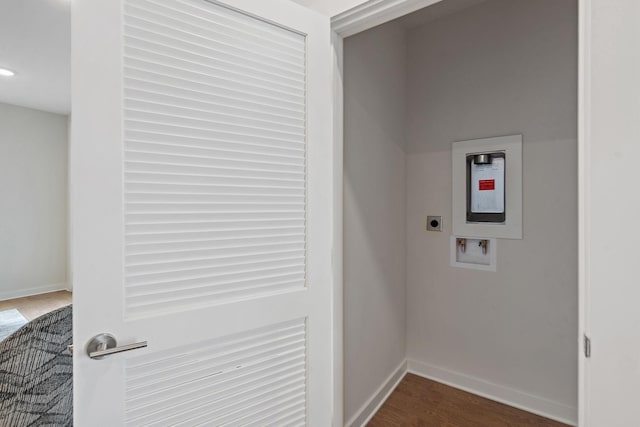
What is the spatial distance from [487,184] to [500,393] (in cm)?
144

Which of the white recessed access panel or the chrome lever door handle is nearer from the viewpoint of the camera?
the chrome lever door handle

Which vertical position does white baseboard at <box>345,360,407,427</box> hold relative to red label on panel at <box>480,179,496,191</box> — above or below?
below

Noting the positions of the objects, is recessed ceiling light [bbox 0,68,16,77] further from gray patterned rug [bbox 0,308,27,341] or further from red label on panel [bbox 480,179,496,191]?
red label on panel [bbox 480,179,496,191]

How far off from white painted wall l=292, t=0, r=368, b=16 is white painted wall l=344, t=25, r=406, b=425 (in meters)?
0.35

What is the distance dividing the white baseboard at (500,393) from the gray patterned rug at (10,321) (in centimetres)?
410

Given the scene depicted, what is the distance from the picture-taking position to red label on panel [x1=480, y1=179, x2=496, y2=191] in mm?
2264

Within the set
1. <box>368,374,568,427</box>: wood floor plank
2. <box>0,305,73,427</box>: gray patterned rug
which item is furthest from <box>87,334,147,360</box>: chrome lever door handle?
<box>368,374,568,427</box>: wood floor plank

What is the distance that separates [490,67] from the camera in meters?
2.26

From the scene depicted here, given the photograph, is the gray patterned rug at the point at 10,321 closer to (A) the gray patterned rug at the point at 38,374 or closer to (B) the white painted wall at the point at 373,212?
(A) the gray patterned rug at the point at 38,374

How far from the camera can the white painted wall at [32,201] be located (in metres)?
4.57

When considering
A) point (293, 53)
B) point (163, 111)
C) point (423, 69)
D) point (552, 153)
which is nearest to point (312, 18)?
point (293, 53)
